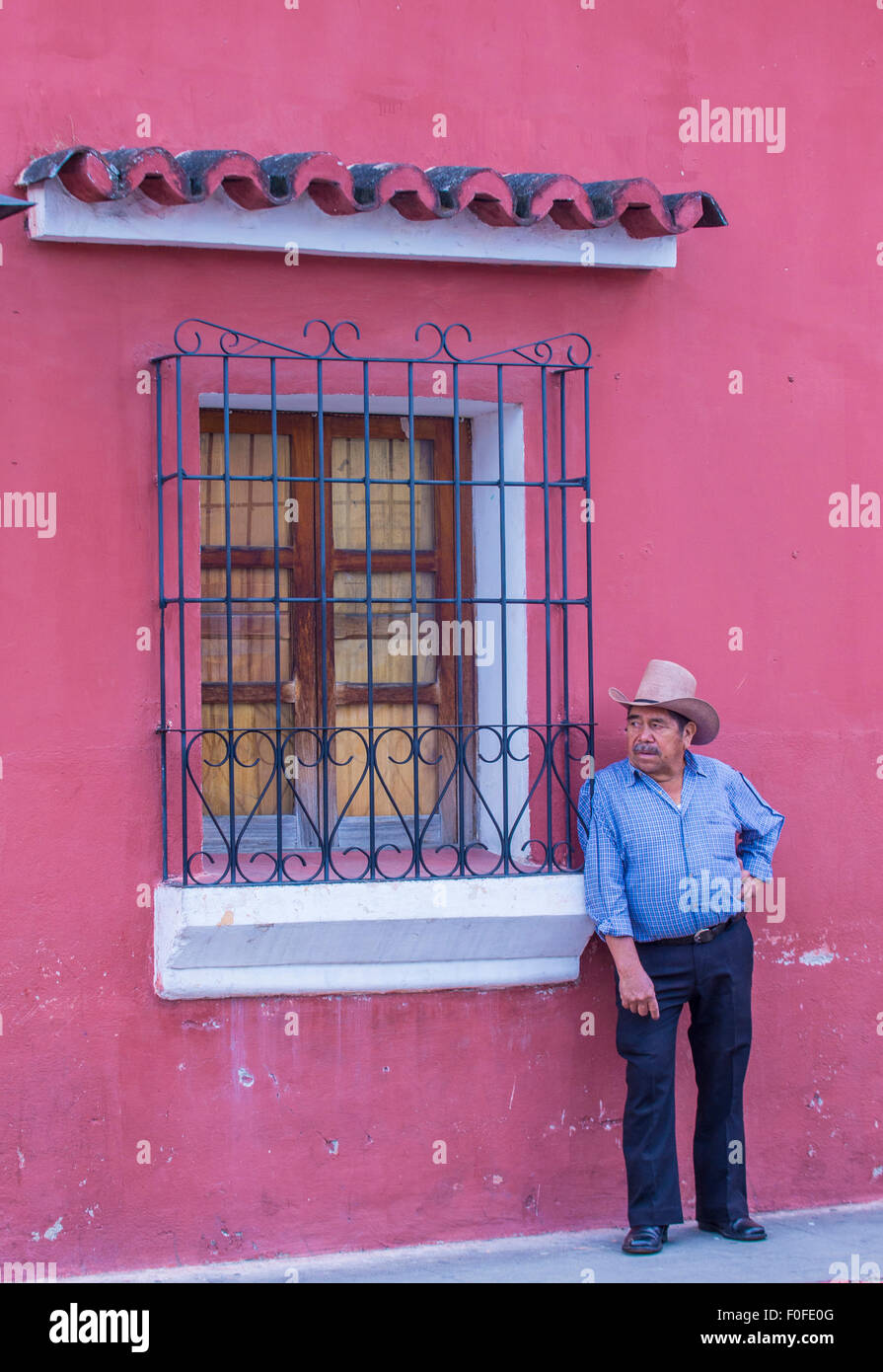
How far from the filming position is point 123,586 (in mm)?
4305

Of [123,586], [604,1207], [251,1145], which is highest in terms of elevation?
[123,586]

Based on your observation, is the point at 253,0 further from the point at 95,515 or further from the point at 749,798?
the point at 749,798

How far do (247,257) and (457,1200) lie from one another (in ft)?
9.48

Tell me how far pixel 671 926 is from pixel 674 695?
0.68 metres

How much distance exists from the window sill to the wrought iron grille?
0.11 meters

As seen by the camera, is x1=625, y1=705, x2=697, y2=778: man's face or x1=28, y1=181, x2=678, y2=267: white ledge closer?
x1=28, y1=181, x2=678, y2=267: white ledge

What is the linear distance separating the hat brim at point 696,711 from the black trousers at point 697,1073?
580mm

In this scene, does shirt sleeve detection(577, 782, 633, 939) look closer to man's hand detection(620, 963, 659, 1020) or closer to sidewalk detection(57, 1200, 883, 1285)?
man's hand detection(620, 963, 659, 1020)

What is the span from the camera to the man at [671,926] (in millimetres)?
4406

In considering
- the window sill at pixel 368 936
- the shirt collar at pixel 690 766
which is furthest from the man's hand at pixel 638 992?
the shirt collar at pixel 690 766

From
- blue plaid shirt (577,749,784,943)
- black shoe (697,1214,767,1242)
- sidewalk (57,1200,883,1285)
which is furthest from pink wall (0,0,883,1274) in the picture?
blue plaid shirt (577,749,784,943)

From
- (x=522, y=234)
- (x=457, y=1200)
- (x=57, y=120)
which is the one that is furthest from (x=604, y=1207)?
(x=57, y=120)

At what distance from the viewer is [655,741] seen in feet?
14.6

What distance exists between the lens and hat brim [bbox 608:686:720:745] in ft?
14.6
